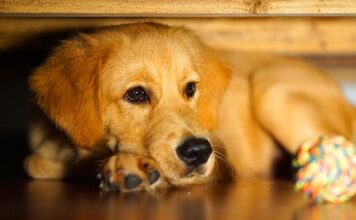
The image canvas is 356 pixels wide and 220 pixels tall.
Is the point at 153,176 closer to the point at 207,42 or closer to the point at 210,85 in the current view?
the point at 210,85

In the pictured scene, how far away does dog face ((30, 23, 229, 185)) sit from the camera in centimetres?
259

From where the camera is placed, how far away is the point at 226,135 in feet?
11.1

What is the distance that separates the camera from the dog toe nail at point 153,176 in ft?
7.66

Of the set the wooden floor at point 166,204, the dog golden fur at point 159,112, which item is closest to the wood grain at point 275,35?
the dog golden fur at point 159,112

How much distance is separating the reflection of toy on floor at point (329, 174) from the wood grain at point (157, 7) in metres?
0.56

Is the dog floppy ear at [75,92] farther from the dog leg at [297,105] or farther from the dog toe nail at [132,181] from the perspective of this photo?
the dog leg at [297,105]

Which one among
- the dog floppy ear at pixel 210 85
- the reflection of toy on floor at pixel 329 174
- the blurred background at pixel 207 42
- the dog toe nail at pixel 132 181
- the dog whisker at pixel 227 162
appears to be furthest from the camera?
the blurred background at pixel 207 42

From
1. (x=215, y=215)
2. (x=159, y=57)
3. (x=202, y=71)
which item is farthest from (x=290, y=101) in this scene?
(x=215, y=215)

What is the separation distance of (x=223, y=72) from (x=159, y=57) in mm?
530

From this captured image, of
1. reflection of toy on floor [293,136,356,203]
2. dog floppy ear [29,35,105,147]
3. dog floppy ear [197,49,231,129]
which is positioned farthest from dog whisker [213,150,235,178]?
reflection of toy on floor [293,136,356,203]

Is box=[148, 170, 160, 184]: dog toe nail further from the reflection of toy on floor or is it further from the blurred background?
the blurred background

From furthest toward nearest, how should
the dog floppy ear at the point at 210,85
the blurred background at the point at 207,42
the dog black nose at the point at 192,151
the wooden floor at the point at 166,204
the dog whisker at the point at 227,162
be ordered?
the blurred background at the point at 207,42 < the dog whisker at the point at 227,162 < the dog floppy ear at the point at 210,85 < the dog black nose at the point at 192,151 < the wooden floor at the point at 166,204

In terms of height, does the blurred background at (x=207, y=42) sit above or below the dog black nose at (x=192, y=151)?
above

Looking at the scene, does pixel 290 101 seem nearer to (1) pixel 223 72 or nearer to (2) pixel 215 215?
(1) pixel 223 72
